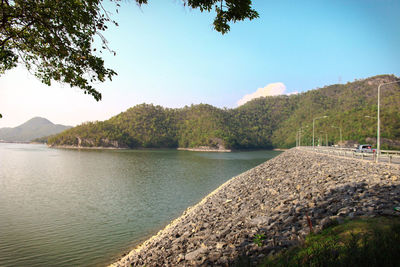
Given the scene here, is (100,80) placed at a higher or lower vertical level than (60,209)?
higher

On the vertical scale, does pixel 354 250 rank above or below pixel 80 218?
above

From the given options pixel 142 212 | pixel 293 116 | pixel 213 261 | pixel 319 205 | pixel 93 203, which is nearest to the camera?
pixel 213 261

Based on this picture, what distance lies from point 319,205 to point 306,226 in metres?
2.66

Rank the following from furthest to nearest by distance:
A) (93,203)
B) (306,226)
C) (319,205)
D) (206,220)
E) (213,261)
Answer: (93,203), (206,220), (319,205), (306,226), (213,261)

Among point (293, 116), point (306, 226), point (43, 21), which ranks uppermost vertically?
point (293, 116)

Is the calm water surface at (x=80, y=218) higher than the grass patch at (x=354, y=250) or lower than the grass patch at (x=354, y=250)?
lower

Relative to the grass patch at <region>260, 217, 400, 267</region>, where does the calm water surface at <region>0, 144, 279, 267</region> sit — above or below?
below

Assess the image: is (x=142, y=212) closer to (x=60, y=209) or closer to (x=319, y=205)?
(x=60, y=209)

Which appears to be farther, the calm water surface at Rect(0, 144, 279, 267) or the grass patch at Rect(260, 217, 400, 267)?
the calm water surface at Rect(0, 144, 279, 267)

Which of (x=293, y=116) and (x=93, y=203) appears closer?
(x=93, y=203)

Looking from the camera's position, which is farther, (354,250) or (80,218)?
(80,218)

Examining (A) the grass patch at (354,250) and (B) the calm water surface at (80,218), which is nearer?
(A) the grass patch at (354,250)

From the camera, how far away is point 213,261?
22.4 ft

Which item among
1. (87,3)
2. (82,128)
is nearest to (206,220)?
(87,3)
